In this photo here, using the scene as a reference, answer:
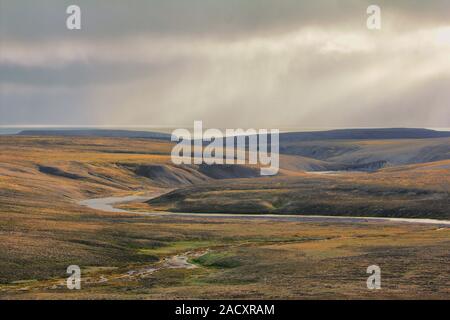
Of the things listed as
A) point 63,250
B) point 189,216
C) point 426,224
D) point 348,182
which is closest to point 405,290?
point 63,250

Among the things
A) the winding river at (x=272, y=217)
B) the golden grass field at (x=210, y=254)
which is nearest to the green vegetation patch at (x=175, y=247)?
the golden grass field at (x=210, y=254)

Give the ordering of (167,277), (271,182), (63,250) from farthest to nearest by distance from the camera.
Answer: (271,182) → (63,250) → (167,277)

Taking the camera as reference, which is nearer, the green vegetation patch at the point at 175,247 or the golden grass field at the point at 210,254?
the golden grass field at the point at 210,254

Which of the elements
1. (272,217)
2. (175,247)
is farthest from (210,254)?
(272,217)

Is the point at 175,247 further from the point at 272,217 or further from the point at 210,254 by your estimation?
the point at 272,217

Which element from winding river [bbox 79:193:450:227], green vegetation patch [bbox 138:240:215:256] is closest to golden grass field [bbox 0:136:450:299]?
green vegetation patch [bbox 138:240:215:256]

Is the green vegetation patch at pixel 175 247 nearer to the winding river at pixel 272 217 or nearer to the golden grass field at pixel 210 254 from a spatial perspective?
the golden grass field at pixel 210 254

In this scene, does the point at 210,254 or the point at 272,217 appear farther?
the point at 272,217

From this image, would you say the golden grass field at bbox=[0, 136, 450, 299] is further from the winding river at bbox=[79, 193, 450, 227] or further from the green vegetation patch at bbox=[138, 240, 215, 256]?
the winding river at bbox=[79, 193, 450, 227]

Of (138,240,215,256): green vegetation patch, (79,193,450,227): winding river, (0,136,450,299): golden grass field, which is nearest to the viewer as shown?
(0,136,450,299): golden grass field

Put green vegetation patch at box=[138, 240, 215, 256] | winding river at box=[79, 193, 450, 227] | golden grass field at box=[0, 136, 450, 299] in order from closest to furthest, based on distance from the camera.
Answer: golden grass field at box=[0, 136, 450, 299] < green vegetation patch at box=[138, 240, 215, 256] < winding river at box=[79, 193, 450, 227]

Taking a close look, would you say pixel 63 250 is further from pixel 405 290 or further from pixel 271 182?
pixel 271 182
